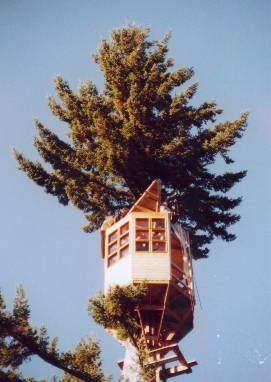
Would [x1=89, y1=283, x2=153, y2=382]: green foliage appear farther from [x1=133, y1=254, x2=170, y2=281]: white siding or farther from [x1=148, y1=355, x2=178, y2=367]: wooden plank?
[x1=133, y1=254, x2=170, y2=281]: white siding

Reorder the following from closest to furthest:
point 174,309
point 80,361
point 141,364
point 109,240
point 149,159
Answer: point 141,364
point 80,361
point 174,309
point 109,240
point 149,159

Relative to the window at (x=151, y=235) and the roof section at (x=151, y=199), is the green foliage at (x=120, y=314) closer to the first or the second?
the window at (x=151, y=235)

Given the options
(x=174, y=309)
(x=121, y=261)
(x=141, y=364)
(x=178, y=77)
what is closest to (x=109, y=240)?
(x=121, y=261)

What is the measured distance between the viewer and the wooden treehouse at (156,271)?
622 inches

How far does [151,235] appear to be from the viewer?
17.5m

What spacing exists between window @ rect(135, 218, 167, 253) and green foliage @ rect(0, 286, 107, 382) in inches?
164

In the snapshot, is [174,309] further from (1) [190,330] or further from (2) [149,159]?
(2) [149,159]

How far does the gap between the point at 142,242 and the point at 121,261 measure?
3.14ft

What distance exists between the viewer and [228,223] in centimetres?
2128

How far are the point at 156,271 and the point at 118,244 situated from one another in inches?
84.7

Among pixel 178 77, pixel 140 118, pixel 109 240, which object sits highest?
pixel 178 77

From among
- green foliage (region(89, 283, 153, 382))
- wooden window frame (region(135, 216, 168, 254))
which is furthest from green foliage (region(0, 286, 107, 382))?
wooden window frame (region(135, 216, 168, 254))

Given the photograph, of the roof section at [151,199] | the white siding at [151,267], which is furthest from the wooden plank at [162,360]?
the roof section at [151,199]

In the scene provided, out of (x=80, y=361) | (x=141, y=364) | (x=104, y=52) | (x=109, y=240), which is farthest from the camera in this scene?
(x=104, y=52)
